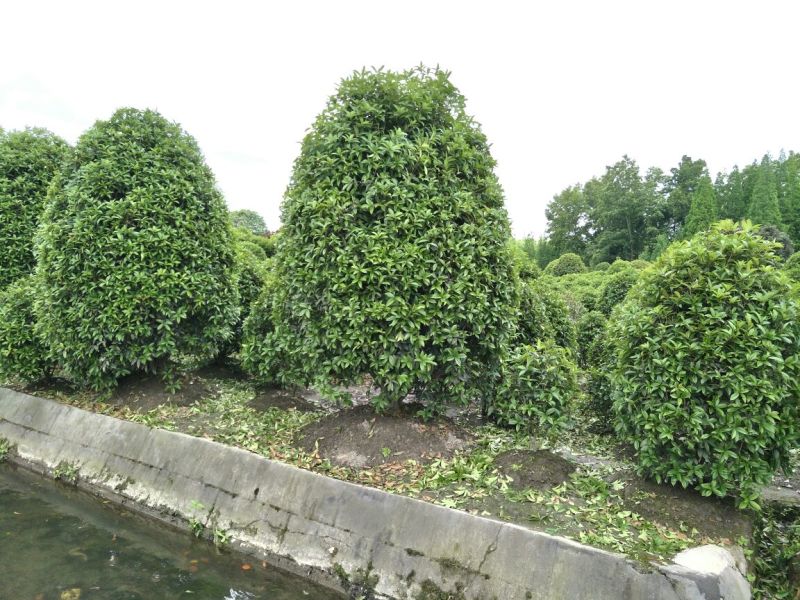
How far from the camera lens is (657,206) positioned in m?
55.8

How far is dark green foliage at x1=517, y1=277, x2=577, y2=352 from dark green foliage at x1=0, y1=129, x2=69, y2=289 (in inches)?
336

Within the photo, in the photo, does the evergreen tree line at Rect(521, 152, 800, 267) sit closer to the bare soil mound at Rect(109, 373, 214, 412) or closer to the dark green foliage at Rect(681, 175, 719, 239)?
the dark green foliage at Rect(681, 175, 719, 239)

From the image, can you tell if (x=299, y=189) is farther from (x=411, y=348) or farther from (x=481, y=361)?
(x=481, y=361)

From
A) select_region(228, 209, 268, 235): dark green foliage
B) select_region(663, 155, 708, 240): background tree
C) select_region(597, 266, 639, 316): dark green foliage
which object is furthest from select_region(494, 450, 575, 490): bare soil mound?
select_region(663, 155, 708, 240): background tree

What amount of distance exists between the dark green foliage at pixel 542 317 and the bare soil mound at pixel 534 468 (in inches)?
62.9

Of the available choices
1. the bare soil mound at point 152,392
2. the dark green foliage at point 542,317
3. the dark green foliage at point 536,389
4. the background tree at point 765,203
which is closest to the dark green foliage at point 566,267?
the background tree at point 765,203

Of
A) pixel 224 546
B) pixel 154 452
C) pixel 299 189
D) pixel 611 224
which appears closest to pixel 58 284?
pixel 154 452

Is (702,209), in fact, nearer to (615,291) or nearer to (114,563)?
(615,291)

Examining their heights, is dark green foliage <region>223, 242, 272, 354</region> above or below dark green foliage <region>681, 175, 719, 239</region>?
below

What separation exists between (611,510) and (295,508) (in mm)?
2672

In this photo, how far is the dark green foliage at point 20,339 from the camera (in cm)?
779

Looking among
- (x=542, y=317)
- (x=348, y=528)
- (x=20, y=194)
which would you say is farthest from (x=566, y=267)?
(x=348, y=528)

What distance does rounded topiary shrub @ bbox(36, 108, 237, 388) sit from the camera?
22.2 ft

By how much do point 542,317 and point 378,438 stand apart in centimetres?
296
